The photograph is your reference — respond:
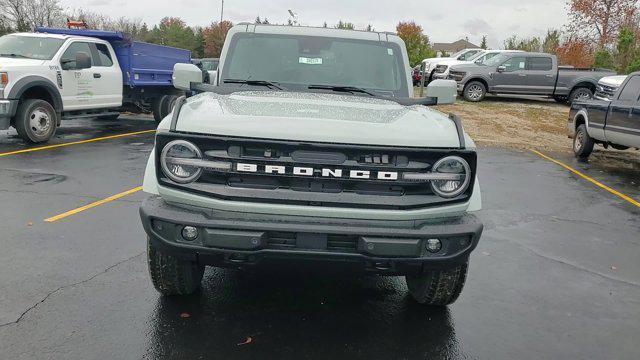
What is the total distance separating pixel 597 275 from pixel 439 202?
8.61 ft

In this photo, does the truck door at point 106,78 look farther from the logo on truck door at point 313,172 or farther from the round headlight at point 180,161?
the logo on truck door at point 313,172

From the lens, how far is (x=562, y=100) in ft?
72.4

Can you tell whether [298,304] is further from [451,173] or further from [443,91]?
[443,91]

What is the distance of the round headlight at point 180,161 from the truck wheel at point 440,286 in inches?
63.4

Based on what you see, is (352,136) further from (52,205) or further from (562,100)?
(562,100)

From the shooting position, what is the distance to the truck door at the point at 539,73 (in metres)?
20.5

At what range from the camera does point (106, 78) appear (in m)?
12.3

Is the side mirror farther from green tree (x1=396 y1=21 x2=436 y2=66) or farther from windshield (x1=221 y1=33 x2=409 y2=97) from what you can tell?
green tree (x1=396 y1=21 x2=436 y2=66)

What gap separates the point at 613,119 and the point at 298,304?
29.7 ft

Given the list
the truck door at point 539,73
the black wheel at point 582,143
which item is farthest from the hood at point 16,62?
the truck door at point 539,73

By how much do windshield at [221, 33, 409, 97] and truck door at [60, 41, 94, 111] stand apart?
7.47 metres

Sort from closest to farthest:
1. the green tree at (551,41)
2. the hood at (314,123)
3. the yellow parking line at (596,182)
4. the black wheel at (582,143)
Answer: the hood at (314,123) → the yellow parking line at (596,182) → the black wheel at (582,143) → the green tree at (551,41)

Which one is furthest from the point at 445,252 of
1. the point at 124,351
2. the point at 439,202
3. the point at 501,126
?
the point at 501,126

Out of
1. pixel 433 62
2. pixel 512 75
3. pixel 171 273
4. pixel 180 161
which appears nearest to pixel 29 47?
pixel 171 273
